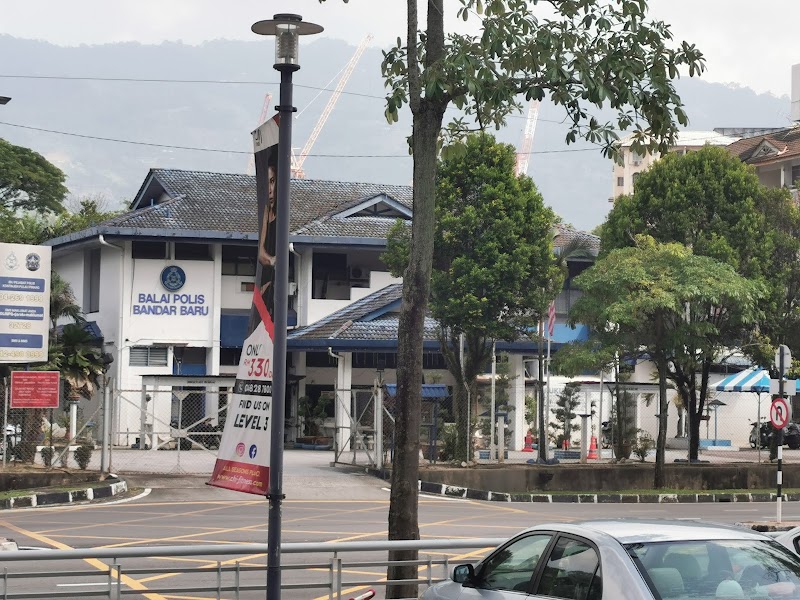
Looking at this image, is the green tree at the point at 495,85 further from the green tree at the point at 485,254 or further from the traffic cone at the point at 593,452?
the traffic cone at the point at 593,452

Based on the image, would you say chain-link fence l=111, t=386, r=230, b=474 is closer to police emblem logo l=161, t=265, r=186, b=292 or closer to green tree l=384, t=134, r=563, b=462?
police emblem logo l=161, t=265, r=186, b=292

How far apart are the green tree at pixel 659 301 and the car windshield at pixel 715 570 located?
21912 millimetres

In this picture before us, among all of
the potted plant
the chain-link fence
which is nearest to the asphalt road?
the chain-link fence

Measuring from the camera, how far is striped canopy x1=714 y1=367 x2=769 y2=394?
47.2 m

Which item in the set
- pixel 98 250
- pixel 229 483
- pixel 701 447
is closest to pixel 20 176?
pixel 98 250

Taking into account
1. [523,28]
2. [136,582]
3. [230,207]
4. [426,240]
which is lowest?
[136,582]

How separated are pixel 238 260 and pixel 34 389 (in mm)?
17542

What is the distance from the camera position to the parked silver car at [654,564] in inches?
291

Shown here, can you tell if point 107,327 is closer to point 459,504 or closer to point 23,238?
point 23,238

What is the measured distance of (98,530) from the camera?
20141 mm

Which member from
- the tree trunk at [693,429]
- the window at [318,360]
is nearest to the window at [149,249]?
the window at [318,360]

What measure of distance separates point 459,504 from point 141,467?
8611mm

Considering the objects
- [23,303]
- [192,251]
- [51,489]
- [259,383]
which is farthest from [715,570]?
[192,251]

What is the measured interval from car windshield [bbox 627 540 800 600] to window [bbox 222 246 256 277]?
37.1m
